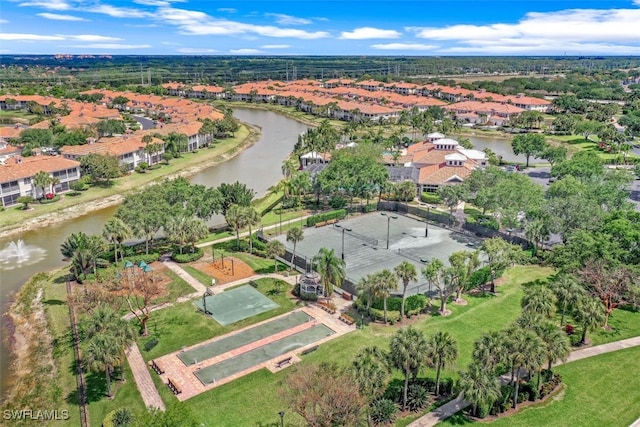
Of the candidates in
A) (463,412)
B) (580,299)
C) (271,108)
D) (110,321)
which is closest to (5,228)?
(110,321)

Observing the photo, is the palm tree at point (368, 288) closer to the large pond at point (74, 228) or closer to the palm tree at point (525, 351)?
the palm tree at point (525, 351)

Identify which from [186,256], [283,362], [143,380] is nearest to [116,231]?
[186,256]

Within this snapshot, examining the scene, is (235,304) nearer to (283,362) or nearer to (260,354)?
(260,354)

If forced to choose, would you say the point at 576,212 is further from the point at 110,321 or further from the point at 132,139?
the point at 132,139

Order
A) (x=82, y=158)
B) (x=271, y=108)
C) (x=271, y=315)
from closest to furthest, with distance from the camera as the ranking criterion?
(x=271, y=315) → (x=82, y=158) → (x=271, y=108)

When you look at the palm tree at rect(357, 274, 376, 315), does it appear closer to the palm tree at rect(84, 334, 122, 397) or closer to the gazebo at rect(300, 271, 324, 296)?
the gazebo at rect(300, 271, 324, 296)

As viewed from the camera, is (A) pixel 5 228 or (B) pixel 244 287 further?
(A) pixel 5 228

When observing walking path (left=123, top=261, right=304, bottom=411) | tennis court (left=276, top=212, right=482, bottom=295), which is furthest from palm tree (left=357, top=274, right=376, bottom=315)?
tennis court (left=276, top=212, right=482, bottom=295)

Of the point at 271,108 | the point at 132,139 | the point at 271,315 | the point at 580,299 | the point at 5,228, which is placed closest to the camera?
the point at 580,299
